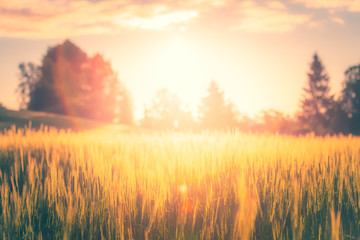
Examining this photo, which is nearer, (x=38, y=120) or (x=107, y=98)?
(x=38, y=120)

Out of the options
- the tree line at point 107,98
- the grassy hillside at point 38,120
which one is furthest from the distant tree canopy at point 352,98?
the grassy hillside at point 38,120

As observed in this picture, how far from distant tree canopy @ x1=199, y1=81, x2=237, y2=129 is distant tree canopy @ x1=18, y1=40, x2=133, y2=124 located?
43.1ft

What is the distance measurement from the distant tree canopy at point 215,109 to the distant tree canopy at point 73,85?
13.1 meters

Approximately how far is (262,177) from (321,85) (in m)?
35.2

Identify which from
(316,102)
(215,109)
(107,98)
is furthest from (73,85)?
(316,102)

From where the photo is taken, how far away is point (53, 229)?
2189mm

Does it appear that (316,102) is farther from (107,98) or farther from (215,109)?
(107,98)

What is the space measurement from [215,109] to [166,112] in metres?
12.0

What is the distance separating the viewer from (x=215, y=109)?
4297 cm

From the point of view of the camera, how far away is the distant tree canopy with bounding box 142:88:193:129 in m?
50.8

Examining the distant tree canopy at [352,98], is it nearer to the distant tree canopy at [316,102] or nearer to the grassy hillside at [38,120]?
the distant tree canopy at [316,102]

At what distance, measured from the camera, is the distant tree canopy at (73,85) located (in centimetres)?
3353

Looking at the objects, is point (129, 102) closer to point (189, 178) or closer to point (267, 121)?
point (267, 121)

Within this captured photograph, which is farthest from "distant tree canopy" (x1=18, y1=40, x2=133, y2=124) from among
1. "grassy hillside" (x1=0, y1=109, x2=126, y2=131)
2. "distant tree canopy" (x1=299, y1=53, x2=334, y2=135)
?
"distant tree canopy" (x1=299, y1=53, x2=334, y2=135)
